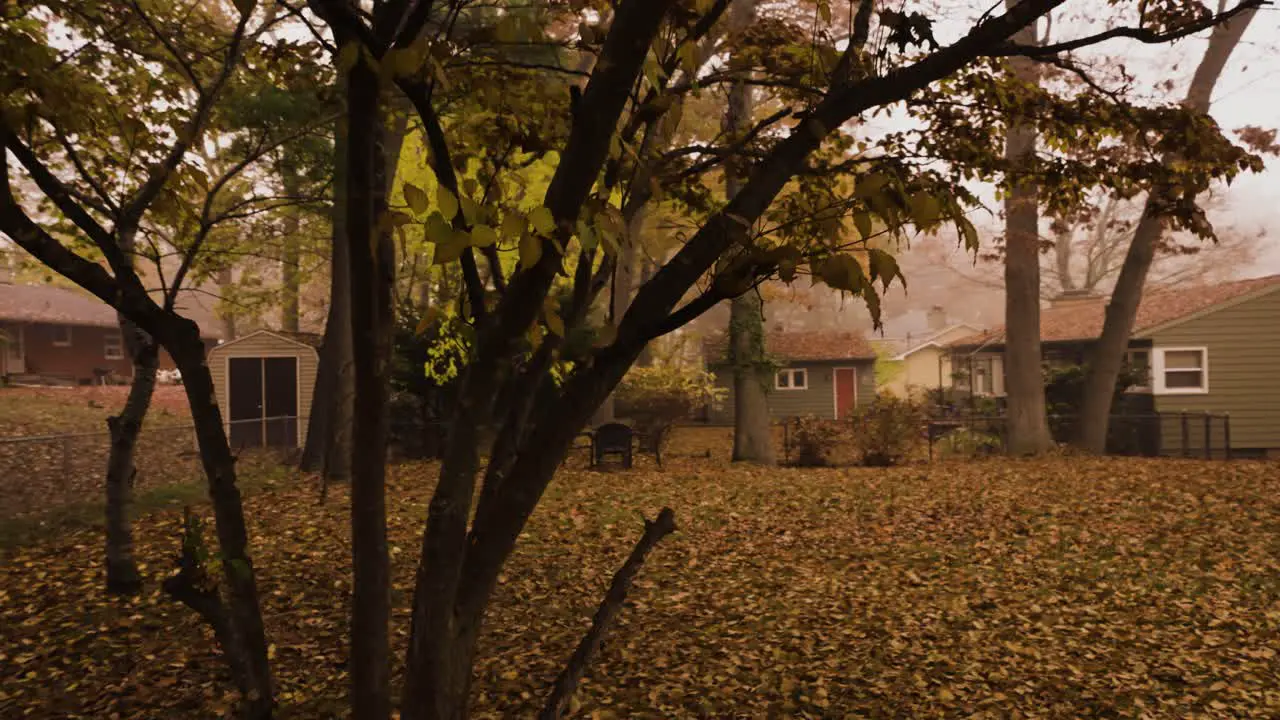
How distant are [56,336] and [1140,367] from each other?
43.5 metres

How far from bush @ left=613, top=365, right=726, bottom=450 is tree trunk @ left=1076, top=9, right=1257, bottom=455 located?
33.6 ft

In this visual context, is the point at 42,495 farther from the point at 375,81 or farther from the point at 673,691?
the point at 375,81

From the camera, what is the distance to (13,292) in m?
35.8

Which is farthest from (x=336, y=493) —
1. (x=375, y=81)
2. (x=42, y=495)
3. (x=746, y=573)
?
(x=375, y=81)

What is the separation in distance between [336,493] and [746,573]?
6857 millimetres

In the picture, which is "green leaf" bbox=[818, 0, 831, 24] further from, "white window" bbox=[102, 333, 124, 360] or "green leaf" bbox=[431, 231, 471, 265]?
"white window" bbox=[102, 333, 124, 360]

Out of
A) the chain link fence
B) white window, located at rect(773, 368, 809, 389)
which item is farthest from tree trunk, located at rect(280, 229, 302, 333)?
white window, located at rect(773, 368, 809, 389)

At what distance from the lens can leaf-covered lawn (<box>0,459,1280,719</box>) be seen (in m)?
5.35

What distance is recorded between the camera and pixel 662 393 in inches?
1148

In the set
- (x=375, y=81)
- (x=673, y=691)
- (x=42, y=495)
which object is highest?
(x=375, y=81)

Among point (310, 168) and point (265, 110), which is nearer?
point (265, 110)

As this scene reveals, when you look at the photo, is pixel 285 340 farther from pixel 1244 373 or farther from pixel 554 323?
pixel 1244 373

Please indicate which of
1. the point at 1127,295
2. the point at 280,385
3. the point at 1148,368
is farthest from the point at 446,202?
the point at 1148,368

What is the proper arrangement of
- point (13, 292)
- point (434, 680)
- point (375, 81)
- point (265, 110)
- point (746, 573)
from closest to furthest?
point (375, 81) → point (434, 680) → point (746, 573) → point (265, 110) → point (13, 292)
